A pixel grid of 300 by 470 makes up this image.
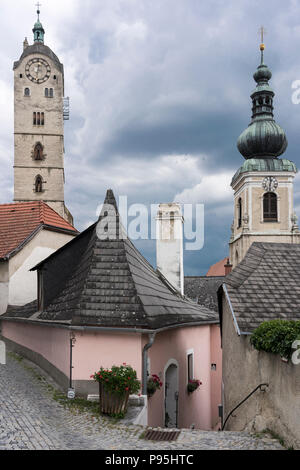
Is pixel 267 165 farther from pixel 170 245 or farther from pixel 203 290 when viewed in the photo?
pixel 170 245

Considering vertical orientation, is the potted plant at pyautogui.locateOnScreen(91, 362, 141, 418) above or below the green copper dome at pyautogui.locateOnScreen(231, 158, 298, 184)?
below

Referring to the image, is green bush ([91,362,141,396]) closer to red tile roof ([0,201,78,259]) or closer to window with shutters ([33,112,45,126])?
red tile roof ([0,201,78,259])

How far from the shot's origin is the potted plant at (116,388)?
29.7 feet

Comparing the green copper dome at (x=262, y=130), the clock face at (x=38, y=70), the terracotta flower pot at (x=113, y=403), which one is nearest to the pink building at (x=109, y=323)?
the terracotta flower pot at (x=113, y=403)

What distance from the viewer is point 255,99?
200ft

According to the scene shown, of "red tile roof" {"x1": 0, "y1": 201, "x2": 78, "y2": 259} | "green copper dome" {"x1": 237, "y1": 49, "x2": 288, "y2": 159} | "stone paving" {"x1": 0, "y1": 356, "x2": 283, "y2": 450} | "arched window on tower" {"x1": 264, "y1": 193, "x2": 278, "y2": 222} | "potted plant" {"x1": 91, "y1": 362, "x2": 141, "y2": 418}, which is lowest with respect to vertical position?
"stone paving" {"x1": 0, "y1": 356, "x2": 283, "y2": 450}

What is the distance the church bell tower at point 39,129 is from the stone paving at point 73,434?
4532 cm

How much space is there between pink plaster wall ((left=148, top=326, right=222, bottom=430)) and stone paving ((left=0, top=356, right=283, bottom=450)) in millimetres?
2510

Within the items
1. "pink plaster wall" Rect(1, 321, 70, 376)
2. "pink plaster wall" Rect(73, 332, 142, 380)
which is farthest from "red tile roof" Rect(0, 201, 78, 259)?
"pink plaster wall" Rect(73, 332, 142, 380)

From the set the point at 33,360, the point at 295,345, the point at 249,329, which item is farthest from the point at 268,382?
the point at 33,360

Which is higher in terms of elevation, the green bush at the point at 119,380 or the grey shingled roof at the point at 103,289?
the grey shingled roof at the point at 103,289

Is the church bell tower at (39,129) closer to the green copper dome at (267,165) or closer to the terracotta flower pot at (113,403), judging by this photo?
the green copper dome at (267,165)

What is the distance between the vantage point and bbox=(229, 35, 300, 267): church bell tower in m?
55.3
